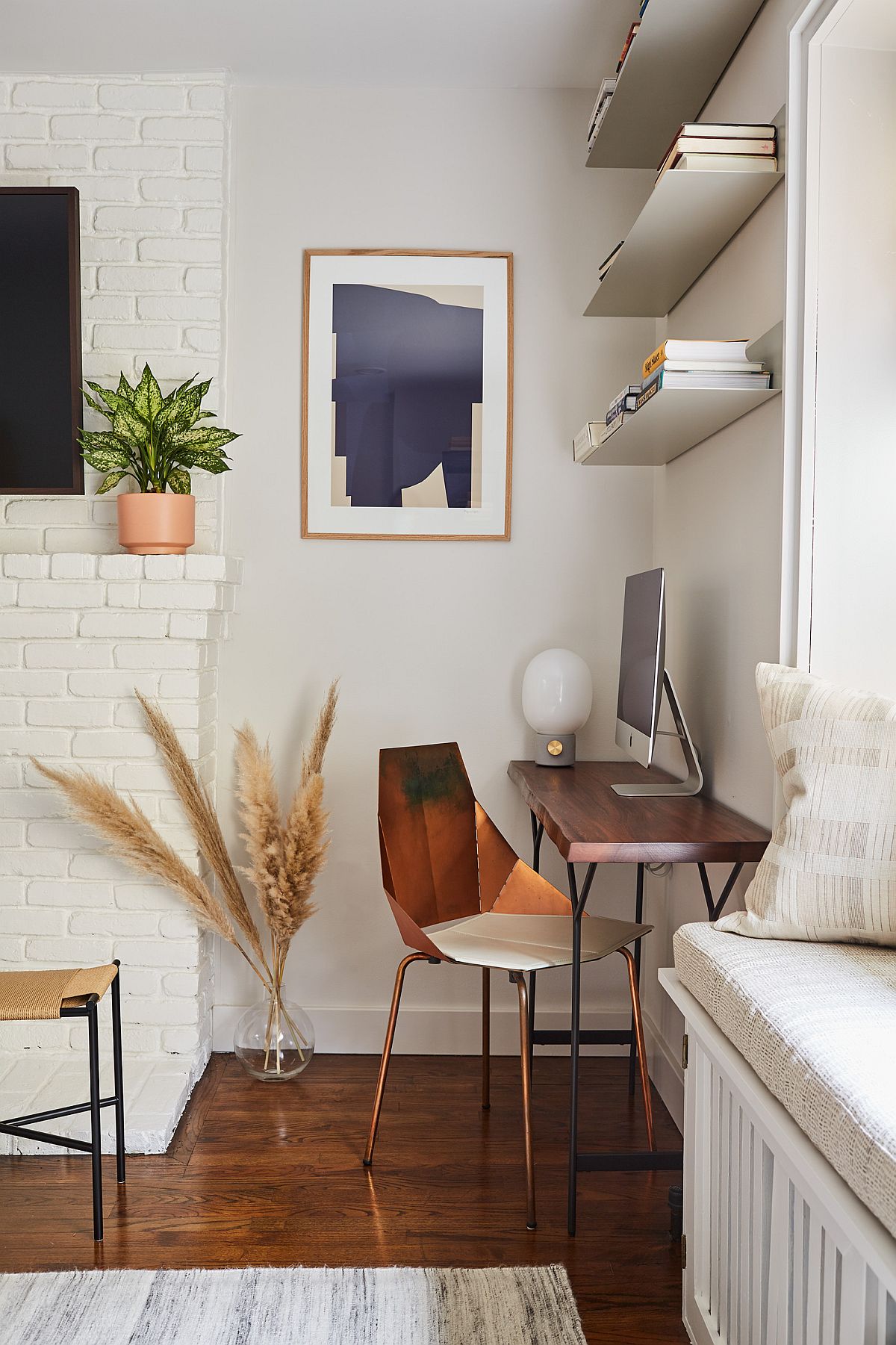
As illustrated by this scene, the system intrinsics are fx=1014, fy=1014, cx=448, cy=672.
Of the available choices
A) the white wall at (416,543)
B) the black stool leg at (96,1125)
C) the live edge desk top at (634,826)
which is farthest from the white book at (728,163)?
the black stool leg at (96,1125)

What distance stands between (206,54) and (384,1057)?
8.33 ft

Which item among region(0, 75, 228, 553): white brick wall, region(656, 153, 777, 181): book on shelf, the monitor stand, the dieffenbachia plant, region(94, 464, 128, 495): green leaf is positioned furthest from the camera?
region(0, 75, 228, 553): white brick wall

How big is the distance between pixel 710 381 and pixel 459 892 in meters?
1.31

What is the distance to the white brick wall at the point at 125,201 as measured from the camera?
2.71m

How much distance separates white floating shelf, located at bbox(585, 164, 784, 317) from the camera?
6.33 ft

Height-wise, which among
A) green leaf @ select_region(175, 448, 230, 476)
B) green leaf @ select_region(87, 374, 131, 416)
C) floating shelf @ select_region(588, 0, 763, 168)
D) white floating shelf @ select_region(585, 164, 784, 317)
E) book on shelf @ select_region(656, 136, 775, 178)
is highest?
floating shelf @ select_region(588, 0, 763, 168)

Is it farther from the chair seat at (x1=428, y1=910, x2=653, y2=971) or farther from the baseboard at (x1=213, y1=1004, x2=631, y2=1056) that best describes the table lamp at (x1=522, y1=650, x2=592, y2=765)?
the baseboard at (x1=213, y1=1004, x2=631, y2=1056)

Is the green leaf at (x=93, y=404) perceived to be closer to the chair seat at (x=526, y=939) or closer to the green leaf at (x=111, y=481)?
the green leaf at (x=111, y=481)

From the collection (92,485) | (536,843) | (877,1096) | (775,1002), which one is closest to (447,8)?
(92,485)

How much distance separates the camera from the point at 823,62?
1.77m

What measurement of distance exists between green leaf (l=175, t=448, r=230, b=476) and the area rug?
175 centimetres

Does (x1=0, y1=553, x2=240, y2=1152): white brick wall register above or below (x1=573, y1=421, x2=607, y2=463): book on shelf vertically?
below

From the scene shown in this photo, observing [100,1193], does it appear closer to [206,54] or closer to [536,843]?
[536,843]

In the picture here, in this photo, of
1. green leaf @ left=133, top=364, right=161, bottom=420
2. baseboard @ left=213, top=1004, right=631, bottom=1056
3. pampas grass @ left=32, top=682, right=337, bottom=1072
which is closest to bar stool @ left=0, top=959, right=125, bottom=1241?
pampas grass @ left=32, top=682, right=337, bottom=1072
